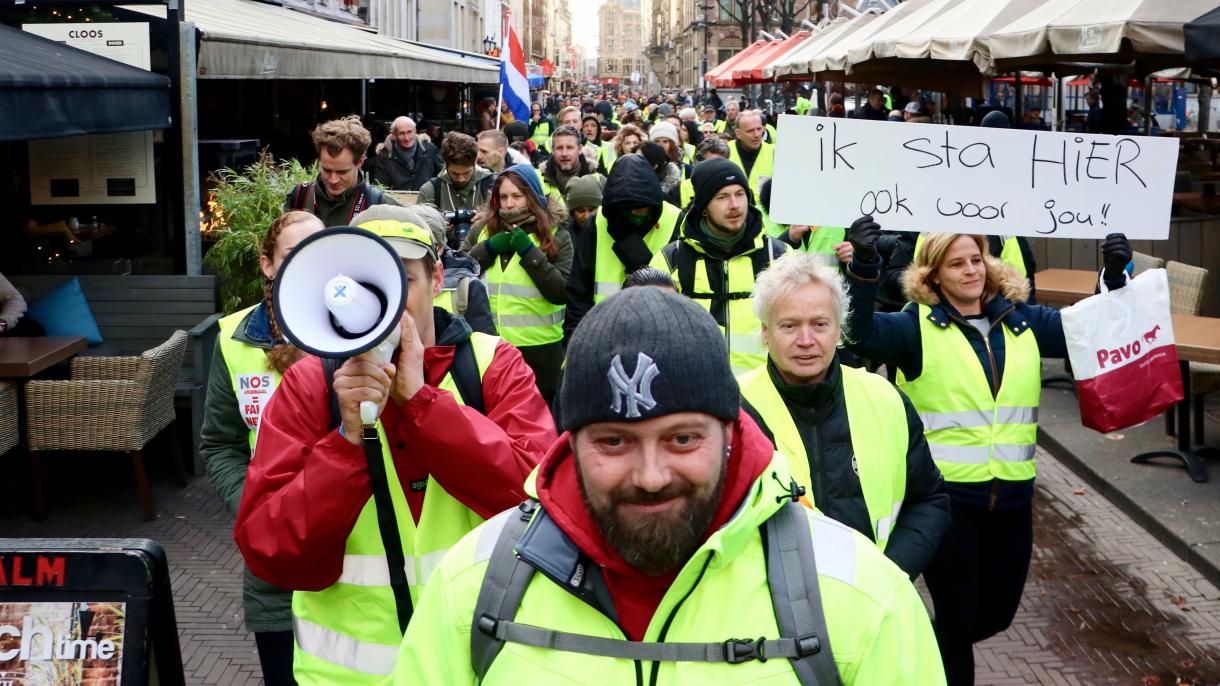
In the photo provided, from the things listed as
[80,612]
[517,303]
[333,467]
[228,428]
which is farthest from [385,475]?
[517,303]

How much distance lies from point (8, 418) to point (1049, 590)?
17.9 ft

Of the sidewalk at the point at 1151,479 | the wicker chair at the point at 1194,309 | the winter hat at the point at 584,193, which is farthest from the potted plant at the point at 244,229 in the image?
the wicker chair at the point at 1194,309

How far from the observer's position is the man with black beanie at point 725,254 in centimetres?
529

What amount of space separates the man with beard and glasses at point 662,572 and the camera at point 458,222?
5.01 meters

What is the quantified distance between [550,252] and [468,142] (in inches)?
72.9

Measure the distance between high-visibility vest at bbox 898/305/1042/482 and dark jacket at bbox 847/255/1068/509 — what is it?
0.02 metres

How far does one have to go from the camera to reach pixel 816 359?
3545mm

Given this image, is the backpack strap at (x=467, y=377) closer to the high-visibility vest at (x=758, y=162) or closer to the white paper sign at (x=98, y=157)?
the white paper sign at (x=98, y=157)

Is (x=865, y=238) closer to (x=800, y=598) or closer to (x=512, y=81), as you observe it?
(x=800, y=598)

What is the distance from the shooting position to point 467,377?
9.70 ft

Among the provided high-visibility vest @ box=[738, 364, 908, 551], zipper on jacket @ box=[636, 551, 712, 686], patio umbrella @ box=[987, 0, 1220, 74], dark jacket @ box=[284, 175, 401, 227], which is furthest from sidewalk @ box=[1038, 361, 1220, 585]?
zipper on jacket @ box=[636, 551, 712, 686]

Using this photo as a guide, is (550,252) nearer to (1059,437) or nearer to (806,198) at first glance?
(806,198)

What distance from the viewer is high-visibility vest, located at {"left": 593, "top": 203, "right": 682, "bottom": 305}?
659 centimetres

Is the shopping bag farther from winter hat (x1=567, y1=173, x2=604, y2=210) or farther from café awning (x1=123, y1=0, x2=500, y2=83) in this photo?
café awning (x1=123, y1=0, x2=500, y2=83)
